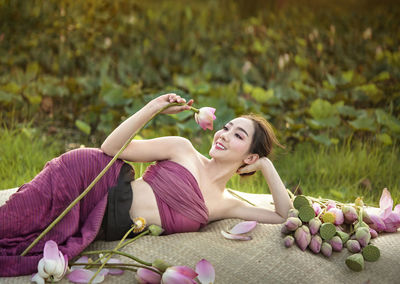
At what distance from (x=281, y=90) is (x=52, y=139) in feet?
5.35

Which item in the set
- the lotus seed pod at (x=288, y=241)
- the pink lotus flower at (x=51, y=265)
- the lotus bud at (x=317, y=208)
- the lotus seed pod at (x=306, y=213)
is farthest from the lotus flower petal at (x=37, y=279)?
the lotus bud at (x=317, y=208)

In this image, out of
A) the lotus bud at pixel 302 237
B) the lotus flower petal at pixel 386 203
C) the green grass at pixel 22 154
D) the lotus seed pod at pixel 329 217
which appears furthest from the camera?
the green grass at pixel 22 154

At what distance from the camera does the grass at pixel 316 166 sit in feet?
9.70

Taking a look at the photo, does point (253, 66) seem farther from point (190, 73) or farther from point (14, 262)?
point (14, 262)

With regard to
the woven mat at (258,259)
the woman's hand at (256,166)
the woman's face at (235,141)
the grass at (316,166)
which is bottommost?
the grass at (316,166)

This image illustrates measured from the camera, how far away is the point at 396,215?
212cm

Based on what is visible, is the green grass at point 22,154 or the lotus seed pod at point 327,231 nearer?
the lotus seed pod at point 327,231

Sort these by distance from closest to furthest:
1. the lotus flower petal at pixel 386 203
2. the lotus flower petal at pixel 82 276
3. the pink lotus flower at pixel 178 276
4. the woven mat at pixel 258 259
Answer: the pink lotus flower at pixel 178 276, the lotus flower petal at pixel 82 276, the woven mat at pixel 258 259, the lotus flower petal at pixel 386 203

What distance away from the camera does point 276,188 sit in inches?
82.9

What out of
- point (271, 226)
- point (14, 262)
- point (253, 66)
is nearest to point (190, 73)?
point (253, 66)

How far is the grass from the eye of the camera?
9.70 ft

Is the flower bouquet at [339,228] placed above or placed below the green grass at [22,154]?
above

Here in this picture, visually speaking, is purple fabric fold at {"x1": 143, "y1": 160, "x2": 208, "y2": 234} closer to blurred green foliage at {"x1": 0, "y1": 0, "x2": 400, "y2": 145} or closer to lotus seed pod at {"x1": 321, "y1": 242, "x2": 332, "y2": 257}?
lotus seed pod at {"x1": 321, "y1": 242, "x2": 332, "y2": 257}

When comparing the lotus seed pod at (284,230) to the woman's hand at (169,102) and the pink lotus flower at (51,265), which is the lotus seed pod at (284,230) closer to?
the woman's hand at (169,102)
